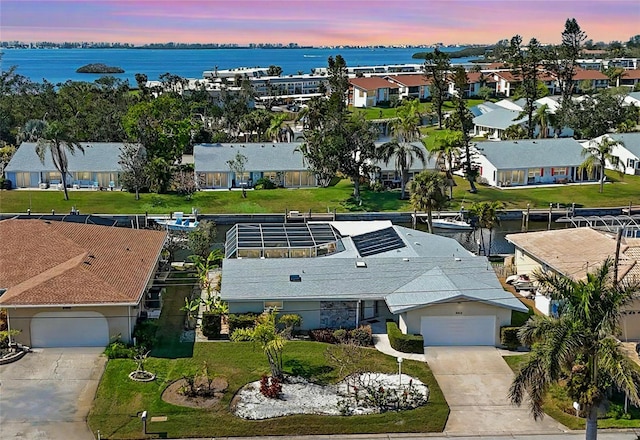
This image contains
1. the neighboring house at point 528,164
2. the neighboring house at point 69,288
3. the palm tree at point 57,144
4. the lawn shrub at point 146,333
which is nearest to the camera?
the neighboring house at point 69,288

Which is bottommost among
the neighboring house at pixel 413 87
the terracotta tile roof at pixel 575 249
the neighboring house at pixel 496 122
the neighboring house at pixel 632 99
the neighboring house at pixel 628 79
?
the terracotta tile roof at pixel 575 249

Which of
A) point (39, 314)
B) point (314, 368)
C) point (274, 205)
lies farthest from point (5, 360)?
point (274, 205)

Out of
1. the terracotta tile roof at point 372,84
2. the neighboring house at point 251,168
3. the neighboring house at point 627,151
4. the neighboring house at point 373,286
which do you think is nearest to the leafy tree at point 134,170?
the neighboring house at point 251,168

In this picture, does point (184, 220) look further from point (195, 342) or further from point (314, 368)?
point (314, 368)

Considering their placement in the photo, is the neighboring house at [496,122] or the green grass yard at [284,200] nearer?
the green grass yard at [284,200]

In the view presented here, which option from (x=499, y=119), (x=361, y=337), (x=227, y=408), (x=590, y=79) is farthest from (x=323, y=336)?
(x=590, y=79)

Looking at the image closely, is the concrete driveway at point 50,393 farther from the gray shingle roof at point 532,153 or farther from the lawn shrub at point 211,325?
the gray shingle roof at point 532,153

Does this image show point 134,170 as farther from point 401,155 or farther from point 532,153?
point 532,153

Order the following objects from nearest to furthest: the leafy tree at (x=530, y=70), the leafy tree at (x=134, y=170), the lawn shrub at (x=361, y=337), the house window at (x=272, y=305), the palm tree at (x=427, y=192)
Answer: the lawn shrub at (x=361, y=337)
the house window at (x=272, y=305)
the palm tree at (x=427, y=192)
the leafy tree at (x=134, y=170)
the leafy tree at (x=530, y=70)
